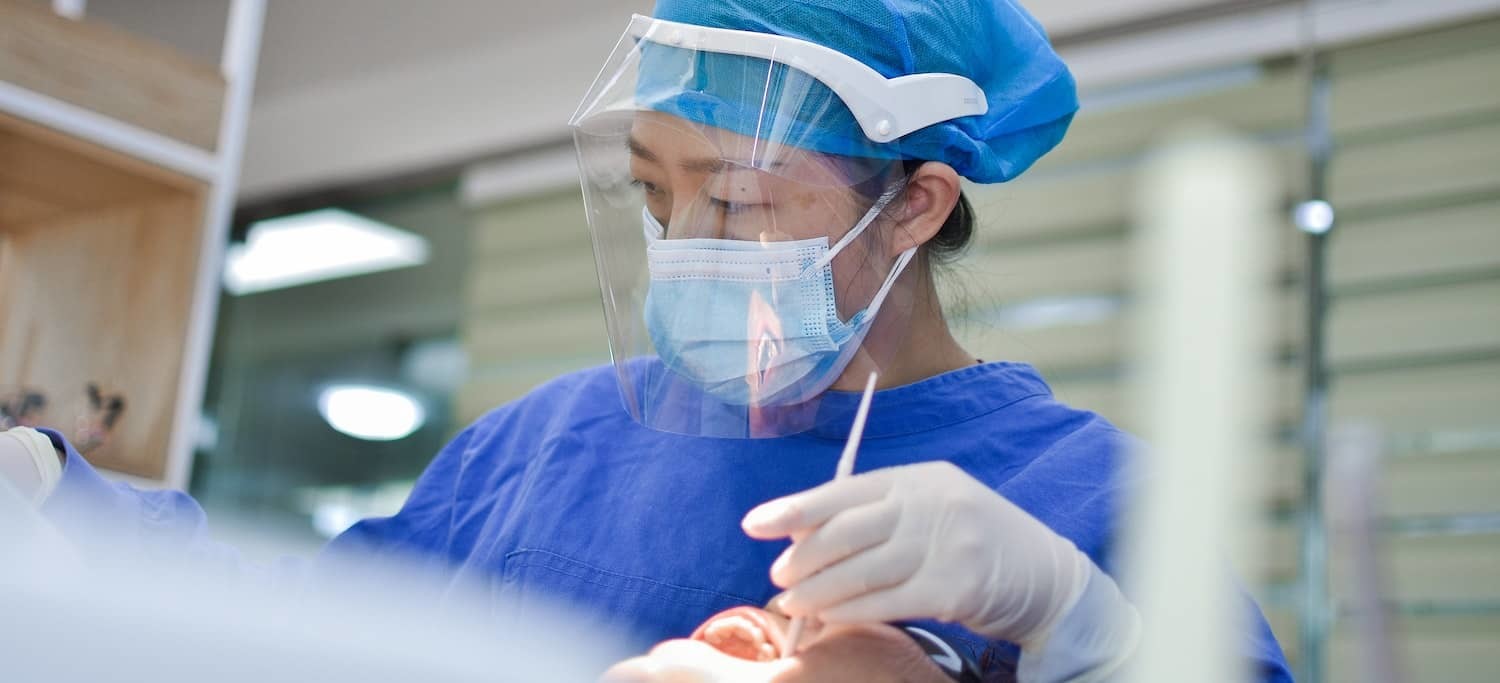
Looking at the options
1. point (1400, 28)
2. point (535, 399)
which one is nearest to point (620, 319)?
point (535, 399)

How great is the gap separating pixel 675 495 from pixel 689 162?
28cm

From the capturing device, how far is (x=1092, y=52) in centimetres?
301

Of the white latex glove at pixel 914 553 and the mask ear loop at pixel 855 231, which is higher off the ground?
the mask ear loop at pixel 855 231

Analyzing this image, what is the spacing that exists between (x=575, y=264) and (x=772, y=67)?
268cm

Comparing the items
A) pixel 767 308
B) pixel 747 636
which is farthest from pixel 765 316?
pixel 747 636

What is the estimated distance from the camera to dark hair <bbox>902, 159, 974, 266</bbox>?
1.26 m

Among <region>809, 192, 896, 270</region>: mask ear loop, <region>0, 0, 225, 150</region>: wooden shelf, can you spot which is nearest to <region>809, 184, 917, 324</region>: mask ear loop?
<region>809, 192, 896, 270</region>: mask ear loop

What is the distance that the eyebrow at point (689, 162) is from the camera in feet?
3.75

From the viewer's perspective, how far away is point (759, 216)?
1.17 metres

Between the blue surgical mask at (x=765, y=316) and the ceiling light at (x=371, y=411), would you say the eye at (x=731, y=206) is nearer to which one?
the blue surgical mask at (x=765, y=316)

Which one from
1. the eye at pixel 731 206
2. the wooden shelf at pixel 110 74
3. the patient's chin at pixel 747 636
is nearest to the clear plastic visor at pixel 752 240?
the eye at pixel 731 206

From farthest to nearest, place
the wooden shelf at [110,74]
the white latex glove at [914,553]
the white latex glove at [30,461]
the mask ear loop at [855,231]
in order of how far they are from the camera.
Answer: the wooden shelf at [110,74], the mask ear loop at [855,231], the white latex glove at [30,461], the white latex glove at [914,553]

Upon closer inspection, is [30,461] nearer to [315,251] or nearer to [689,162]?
[689,162]

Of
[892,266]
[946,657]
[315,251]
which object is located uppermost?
[315,251]
